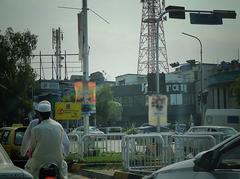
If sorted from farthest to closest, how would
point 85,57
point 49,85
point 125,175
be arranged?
1. point 49,85
2. point 85,57
3. point 125,175

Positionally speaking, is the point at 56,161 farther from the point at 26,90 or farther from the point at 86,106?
the point at 26,90

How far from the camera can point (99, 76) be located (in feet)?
287

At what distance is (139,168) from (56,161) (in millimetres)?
7908

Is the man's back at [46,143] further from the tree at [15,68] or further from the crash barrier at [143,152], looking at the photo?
the tree at [15,68]

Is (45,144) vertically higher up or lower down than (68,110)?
lower down

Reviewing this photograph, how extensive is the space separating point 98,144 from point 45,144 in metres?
12.5

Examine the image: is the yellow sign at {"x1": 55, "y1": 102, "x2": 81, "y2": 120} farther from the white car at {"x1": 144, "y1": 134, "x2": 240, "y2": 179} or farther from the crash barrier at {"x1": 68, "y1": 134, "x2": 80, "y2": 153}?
the white car at {"x1": 144, "y1": 134, "x2": 240, "y2": 179}

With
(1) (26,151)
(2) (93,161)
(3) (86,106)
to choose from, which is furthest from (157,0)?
(1) (26,151)

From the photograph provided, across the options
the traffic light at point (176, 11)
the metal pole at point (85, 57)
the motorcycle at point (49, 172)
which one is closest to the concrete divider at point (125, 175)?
the motorcycle at point (49, 172)

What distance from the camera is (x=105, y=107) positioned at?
7238cm

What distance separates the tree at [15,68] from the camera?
39.8 metres

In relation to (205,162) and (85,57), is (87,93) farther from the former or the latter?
(205,162)

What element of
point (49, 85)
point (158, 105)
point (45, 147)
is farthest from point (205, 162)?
point (49, 85)

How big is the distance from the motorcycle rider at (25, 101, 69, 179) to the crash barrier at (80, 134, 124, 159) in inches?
436
